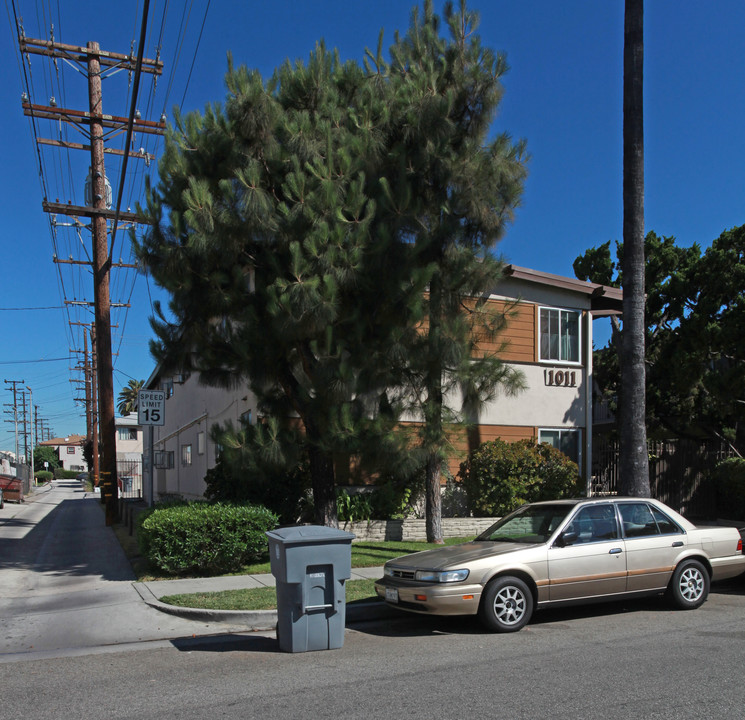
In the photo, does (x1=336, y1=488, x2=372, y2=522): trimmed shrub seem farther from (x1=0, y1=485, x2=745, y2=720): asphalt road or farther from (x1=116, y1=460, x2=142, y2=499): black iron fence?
(x1=116, y1=460, x2=142, y2=499): black iron fence

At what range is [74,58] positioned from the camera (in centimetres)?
1858

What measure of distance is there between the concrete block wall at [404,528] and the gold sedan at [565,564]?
18.5ft

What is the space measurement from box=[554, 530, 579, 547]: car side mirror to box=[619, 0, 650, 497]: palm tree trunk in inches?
158

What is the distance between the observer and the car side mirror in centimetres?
797

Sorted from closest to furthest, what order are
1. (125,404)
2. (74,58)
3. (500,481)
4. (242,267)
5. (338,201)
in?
1. (338,201)
2. (242,267)
3. (500,481)
4. (74,58)
5. (125,404)

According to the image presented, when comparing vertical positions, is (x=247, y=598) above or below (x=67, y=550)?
above

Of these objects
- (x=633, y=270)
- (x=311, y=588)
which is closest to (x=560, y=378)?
(x=633, y=270)

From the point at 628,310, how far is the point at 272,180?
6.27 meters

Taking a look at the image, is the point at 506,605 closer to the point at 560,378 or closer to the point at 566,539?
the point at 566,539

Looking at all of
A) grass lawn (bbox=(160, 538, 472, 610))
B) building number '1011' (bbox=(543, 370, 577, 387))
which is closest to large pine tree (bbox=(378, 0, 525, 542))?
grass lawn (bbox=(160, 538, 472, 610))

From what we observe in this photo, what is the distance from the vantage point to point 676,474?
744 inches

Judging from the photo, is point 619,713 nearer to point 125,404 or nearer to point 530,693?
point 530,693

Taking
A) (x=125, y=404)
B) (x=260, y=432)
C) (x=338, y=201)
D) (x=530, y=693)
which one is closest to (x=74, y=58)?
(x=338, y=201)

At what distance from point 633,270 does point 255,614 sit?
7.98 metres
